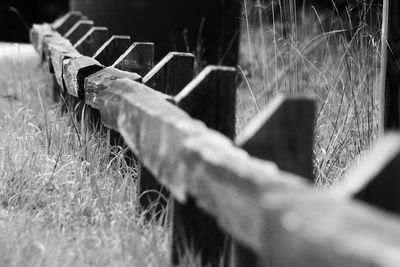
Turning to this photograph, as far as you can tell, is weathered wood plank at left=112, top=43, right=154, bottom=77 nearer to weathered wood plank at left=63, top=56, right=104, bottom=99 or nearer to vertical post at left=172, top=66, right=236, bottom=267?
weathered wood plank at left=63, top=56, right=104, bottom=99

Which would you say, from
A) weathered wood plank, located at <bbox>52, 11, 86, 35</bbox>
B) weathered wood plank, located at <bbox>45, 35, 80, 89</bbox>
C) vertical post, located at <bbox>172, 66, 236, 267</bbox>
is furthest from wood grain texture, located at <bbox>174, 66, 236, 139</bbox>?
weathered wood plank, located at <bbox>52, 11, 86, 35</bbox>

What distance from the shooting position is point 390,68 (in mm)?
3072

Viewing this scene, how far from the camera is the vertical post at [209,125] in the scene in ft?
6.60

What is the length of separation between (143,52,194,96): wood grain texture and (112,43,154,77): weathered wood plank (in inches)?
17.9

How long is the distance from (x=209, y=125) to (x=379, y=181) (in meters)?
0.83

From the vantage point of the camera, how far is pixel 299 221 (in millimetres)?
1247

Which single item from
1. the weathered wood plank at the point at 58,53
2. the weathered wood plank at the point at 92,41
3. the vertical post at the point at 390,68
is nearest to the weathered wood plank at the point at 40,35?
the weathered wood plank at the point at 58,53

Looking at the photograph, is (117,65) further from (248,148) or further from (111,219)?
(248,148)

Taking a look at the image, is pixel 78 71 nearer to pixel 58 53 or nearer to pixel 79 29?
pixel 58 53

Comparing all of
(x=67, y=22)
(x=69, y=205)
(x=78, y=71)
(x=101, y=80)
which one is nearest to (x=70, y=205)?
(x=69, y=205)

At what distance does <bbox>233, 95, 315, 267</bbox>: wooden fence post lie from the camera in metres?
1.65

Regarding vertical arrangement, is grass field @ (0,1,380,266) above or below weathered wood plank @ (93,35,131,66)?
below

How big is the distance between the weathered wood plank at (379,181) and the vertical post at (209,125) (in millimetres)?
561

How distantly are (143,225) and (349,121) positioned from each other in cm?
145
